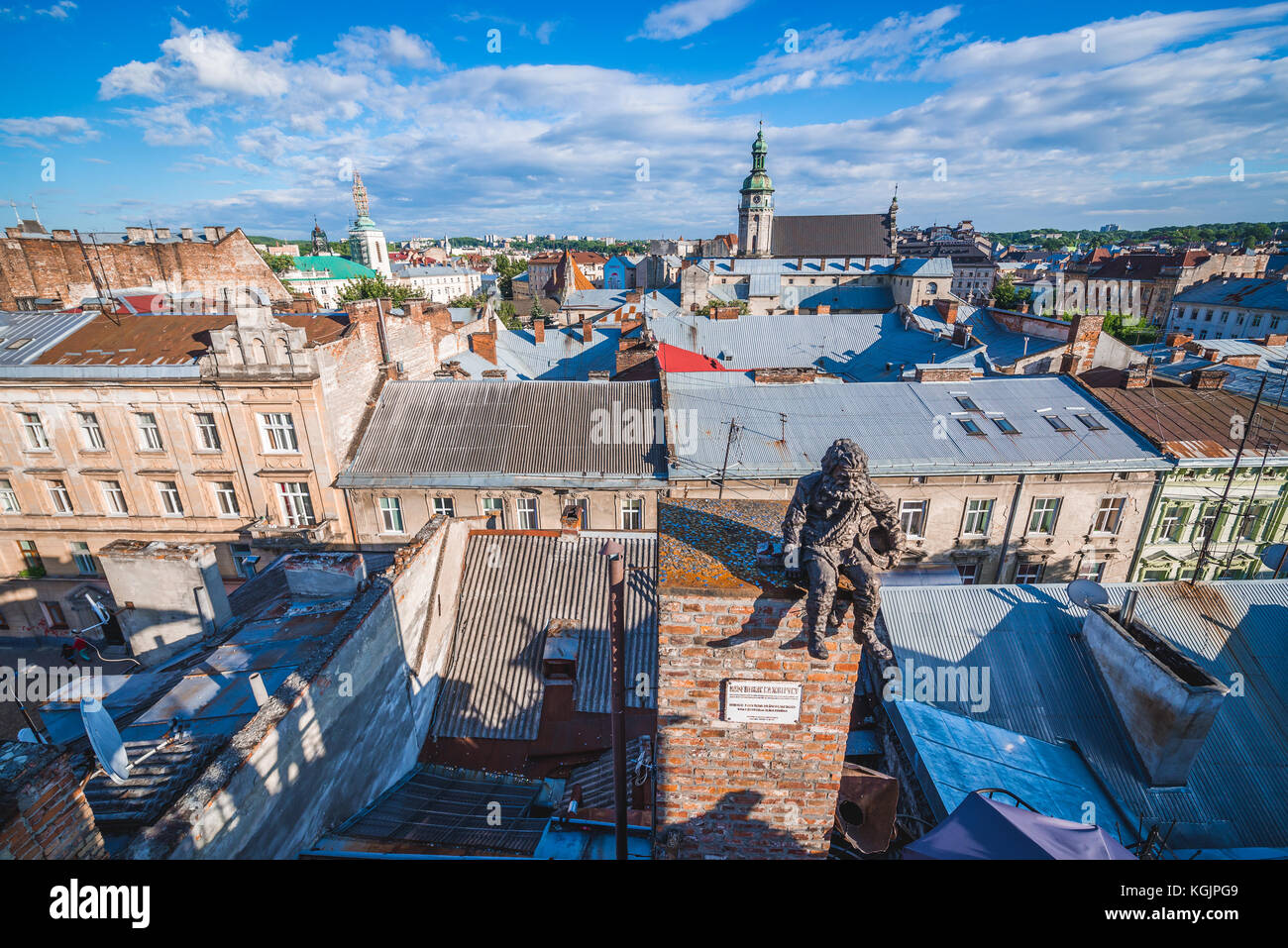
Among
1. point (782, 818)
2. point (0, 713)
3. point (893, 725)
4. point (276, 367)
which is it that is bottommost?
point (0, 713)

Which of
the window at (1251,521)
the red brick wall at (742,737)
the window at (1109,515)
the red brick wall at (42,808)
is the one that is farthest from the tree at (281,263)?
the window at (1251,521)

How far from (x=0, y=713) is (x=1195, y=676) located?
31942mm

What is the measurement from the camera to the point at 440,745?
1194 cm

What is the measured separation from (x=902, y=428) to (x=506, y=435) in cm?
1484

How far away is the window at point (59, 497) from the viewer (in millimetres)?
21906

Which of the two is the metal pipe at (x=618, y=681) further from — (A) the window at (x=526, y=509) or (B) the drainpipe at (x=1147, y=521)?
(B) the drainpipe at (x=1147, y=521)

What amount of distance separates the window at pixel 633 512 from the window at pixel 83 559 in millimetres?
21630

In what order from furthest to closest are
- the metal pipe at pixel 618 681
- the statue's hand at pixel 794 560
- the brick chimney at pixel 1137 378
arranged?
1. the brick chimney at pixel 1137 378
2. the metal pipe at pixel 618 681
3. the statue's hand at pixel 794 560

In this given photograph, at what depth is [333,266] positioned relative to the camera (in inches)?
4638

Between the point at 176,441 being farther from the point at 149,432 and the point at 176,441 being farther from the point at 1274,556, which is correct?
the point at 1274,556

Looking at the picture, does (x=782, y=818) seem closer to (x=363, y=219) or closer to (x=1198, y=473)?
(x=1198, y=473)

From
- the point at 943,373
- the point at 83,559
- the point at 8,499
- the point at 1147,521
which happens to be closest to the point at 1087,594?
the point at 1147,521
